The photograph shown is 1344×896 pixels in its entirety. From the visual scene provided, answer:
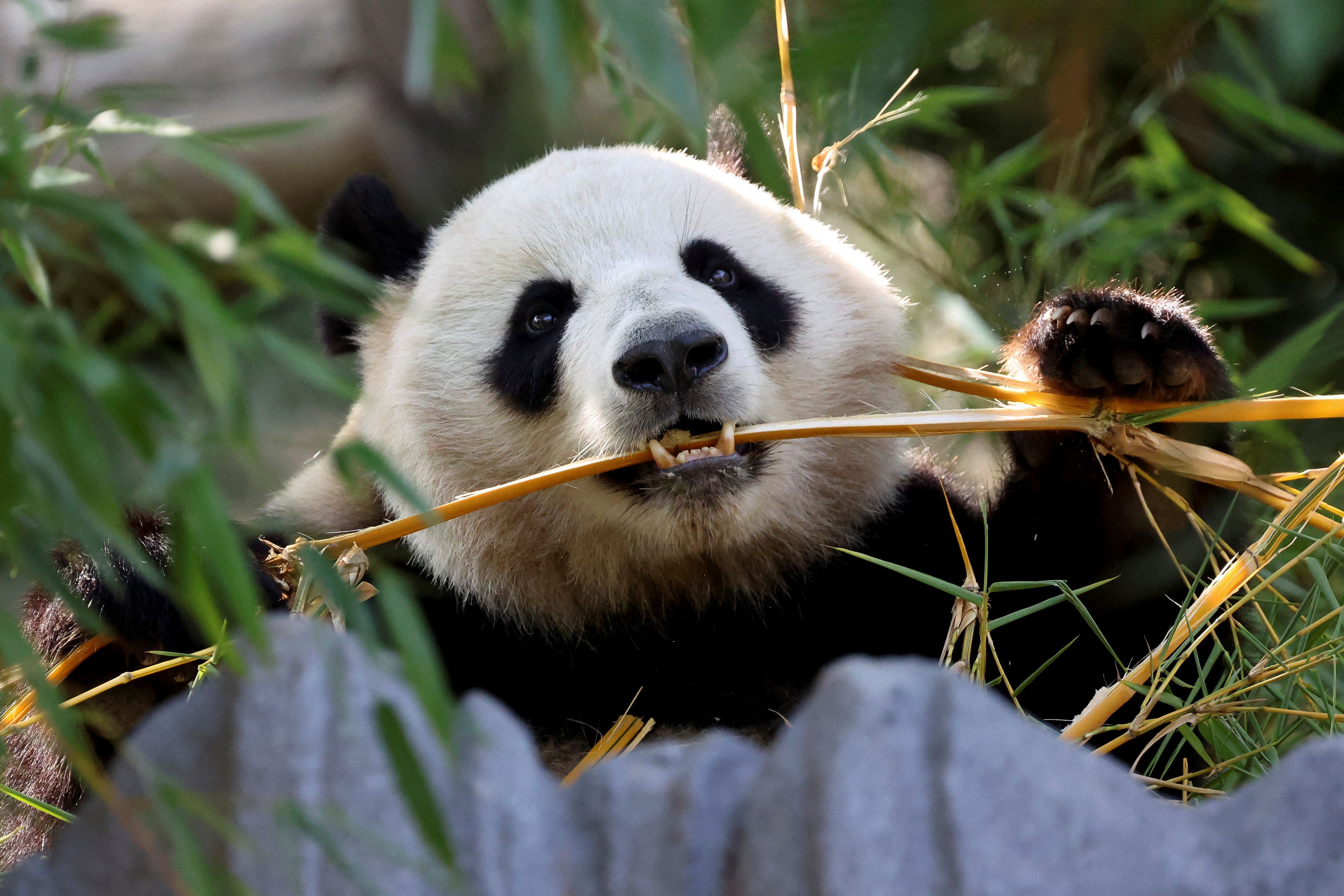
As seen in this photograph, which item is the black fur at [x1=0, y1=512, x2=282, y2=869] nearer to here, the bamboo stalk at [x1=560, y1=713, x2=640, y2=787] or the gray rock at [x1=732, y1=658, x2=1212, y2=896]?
the bamboo stalk at [x1=560, y1=713, x2=640, y2=787]

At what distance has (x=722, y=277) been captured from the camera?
2037mm

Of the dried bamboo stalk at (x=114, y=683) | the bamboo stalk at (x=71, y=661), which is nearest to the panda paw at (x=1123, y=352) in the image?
the dried bamboo stalk at (x=114, y=683)

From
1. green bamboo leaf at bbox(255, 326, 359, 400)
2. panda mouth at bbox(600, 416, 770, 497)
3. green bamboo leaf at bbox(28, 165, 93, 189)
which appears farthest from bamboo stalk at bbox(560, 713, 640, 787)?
green bamboo leaf at bbox(28, 165, 93, 189)

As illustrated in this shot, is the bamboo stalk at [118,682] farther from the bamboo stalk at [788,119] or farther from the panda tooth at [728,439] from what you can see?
the bamboo stalk at [788,119]

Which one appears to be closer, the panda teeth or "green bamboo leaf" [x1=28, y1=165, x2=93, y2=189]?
"green bamboo leaf" [x1=28, y1=165, x2=93, y2=189]

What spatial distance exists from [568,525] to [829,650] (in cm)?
50

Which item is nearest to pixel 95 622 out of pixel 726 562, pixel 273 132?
pixel 273 132

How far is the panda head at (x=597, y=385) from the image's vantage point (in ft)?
5.99

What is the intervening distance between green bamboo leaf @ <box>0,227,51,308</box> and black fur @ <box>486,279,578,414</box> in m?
0.95

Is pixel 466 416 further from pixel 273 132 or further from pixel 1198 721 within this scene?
pixel 1198 721

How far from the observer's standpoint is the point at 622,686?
6.43ft

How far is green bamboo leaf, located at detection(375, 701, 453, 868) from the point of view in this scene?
33.3 inches

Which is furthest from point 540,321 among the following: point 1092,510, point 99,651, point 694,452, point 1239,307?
point 1239,307

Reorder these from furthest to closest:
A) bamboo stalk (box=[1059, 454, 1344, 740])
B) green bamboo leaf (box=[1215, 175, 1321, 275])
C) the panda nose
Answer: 1. green bamboo leaf (box=[1215, 175, 1321, 275])
2. the panda nose
3. bamboo stalk (box=[1059, 454, 1344, 740])
